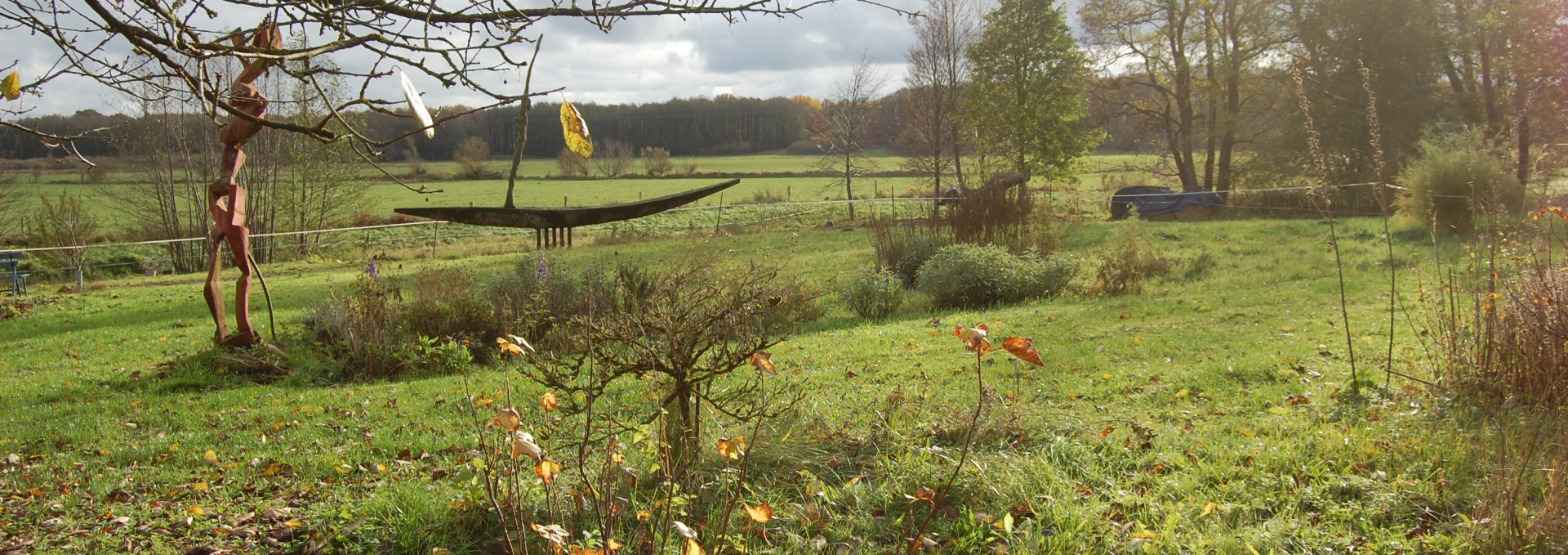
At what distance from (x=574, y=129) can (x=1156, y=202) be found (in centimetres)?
2558

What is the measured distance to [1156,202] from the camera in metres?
25.2

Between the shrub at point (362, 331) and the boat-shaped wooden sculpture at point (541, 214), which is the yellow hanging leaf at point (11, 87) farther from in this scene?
the shrub at point (362, 331)

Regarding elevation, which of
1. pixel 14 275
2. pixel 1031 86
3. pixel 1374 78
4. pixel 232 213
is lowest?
pixel 14 275

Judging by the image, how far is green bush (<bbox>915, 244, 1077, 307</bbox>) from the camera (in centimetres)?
1107

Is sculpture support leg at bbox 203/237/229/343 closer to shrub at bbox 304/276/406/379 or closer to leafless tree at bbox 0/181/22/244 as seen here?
shrub at bbox 304/276/406/379

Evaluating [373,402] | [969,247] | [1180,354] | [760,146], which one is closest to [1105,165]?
[760,146]

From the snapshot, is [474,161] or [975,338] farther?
[474,161]

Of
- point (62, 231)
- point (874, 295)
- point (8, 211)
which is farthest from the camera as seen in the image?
point (8, 211)

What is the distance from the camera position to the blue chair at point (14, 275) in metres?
15.2

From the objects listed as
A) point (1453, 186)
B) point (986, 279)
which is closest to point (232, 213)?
point (986, 279)

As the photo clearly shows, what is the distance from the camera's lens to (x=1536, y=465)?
400 centimetres

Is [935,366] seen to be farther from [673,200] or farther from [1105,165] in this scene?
[1105,165]

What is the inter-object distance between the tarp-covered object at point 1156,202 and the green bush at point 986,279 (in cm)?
1444

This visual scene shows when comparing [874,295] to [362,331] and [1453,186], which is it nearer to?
[362,331]
